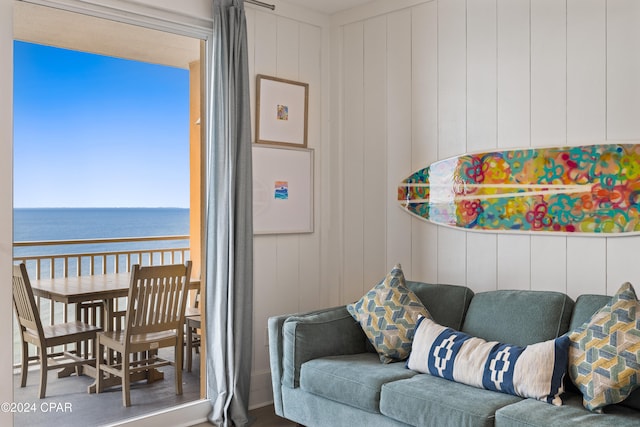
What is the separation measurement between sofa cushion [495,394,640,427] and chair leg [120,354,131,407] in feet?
7.78

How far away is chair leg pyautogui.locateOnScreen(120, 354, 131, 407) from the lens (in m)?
3.70

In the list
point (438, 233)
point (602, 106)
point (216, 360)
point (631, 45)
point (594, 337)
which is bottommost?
point (216, 360)

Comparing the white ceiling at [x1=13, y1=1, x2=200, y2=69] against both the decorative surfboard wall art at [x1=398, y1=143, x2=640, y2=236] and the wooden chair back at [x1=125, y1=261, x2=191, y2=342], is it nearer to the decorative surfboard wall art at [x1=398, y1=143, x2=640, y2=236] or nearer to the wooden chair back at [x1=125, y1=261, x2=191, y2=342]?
the wooden chair back at [x1=125, y1=261, x2=191, y2=342]

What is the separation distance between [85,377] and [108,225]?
123cm

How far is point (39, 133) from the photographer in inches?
182

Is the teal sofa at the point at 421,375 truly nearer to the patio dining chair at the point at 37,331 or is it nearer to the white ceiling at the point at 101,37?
the patio dining chair at the point at 37,331

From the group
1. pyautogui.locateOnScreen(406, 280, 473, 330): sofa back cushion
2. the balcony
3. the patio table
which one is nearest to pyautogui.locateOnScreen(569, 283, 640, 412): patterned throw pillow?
pyautogui.locateOnScreen(406, 280, 473, 330): sofa back cushion

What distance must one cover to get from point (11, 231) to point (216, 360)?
141 cm

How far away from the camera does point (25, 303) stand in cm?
369

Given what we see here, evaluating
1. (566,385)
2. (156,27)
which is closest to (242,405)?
(566,385)

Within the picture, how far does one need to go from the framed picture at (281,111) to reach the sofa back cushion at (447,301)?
57.2 inches

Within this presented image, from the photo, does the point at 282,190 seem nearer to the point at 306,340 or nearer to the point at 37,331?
the point at 306,340

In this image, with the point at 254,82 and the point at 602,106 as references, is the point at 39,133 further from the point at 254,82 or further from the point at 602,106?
the point at 602,106

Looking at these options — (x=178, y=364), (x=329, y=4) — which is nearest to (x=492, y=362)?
(x=178, y=364)
